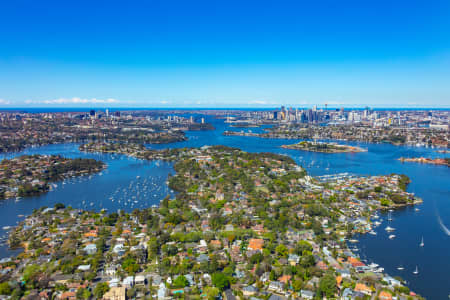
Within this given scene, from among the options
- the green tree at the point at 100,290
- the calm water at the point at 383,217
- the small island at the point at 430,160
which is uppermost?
the small island at the point at 430,160

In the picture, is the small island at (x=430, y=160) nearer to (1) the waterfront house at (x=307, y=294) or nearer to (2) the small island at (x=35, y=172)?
(1) the waterfront house at (x=307, y=294)

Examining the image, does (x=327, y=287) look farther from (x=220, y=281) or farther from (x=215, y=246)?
(x=215, y=246)

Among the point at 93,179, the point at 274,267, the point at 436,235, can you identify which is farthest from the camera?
the point at 93,179

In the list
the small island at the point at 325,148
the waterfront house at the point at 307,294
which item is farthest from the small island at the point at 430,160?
the waterfront house at the point at 307,294

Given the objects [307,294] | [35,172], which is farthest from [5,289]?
[35,172]

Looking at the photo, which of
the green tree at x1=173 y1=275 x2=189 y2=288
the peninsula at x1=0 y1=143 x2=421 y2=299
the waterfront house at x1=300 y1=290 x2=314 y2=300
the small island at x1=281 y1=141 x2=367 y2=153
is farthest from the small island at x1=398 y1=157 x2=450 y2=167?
the green tree at x1=173 y1=275 x2=189 y2=288

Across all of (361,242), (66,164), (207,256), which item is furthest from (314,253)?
(66,164)

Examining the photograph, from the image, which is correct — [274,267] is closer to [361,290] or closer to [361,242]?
[361,290]

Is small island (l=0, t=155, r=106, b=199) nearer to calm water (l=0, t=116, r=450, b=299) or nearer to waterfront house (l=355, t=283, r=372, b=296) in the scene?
calm water (l=0, t=116, r=450, b=299)
